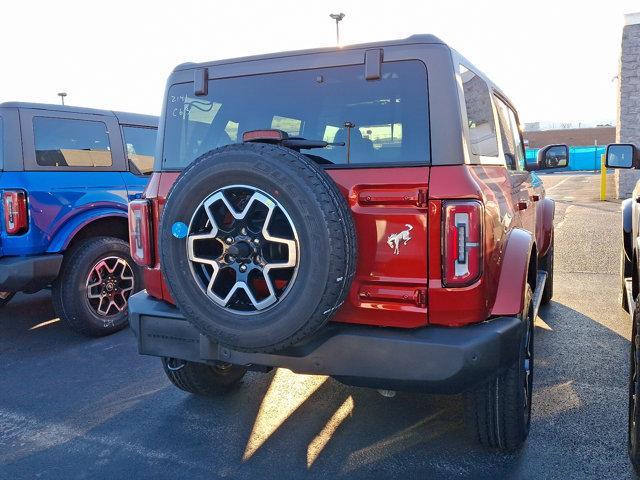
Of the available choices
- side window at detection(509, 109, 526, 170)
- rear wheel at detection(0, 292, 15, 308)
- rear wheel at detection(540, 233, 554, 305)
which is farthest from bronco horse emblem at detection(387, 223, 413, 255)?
rear wheel at detection(0, 292, 15, 308)

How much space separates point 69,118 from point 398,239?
12.8 feet

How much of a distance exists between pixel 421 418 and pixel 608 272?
4.89m

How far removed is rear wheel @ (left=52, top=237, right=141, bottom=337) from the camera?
473 cm

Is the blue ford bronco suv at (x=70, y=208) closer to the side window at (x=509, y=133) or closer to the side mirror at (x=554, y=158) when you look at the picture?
the side window at (x=509, y=133)

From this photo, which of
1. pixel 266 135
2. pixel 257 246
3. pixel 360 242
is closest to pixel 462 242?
pixel 360 242

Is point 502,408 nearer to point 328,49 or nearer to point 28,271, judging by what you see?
point 328,49

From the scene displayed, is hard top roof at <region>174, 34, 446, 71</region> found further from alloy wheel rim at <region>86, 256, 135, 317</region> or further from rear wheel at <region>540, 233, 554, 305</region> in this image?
rear wheel at <region>540, 233, 554, 305</region>

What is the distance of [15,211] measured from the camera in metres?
4.30

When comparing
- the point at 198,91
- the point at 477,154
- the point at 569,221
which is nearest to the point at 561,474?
the point at 477,154

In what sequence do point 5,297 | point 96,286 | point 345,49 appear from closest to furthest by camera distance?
1. point 345,49
2. point 96,286
3. point 5,297

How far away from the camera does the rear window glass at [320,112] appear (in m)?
2.49

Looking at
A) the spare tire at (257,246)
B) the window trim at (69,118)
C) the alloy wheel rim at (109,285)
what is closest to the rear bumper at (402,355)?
the spare tire at (257,246)

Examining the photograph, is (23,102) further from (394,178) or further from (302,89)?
(394,178)

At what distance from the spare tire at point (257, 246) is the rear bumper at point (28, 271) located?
2.37 meters
